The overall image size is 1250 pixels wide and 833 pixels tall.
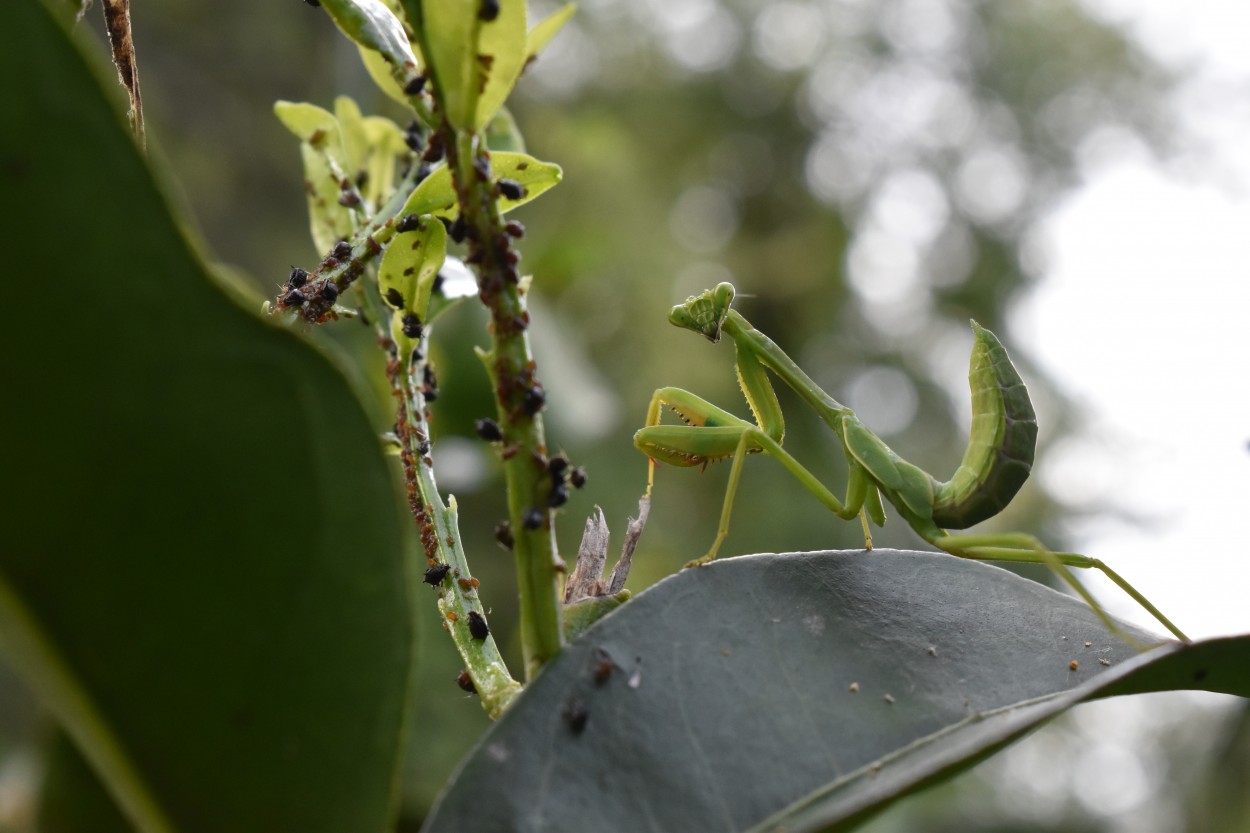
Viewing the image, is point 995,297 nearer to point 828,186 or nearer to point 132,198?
point 828,186

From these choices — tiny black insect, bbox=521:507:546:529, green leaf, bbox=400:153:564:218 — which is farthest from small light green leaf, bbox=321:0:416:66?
tiny black insect, bbox=521:507:546:529

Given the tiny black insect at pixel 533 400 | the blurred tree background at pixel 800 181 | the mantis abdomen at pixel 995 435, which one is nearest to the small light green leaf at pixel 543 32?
the tiny black insect at pixel 533 400

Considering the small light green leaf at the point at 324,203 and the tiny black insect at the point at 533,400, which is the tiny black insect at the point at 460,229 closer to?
the tiny black insect at the point at 533,400

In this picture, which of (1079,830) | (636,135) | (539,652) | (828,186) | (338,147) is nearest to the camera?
(539,652)

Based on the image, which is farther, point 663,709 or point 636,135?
point 636,135

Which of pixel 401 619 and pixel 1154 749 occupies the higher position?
pixel 401 619

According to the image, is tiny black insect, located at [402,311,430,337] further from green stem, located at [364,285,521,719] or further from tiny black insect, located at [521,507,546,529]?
tiny black insect, located at [521,507,546,529]

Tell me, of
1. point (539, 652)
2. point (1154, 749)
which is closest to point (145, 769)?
point (539, 652)
